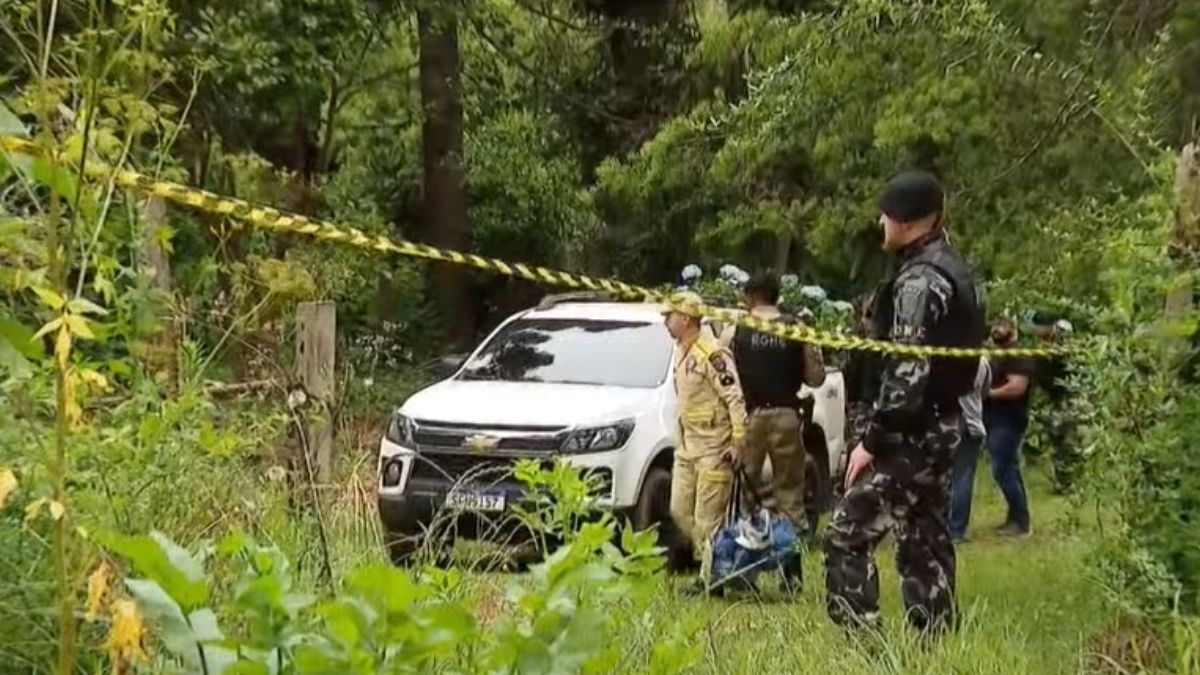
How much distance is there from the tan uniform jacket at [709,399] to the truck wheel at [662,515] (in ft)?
2.04

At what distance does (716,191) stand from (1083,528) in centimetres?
1086

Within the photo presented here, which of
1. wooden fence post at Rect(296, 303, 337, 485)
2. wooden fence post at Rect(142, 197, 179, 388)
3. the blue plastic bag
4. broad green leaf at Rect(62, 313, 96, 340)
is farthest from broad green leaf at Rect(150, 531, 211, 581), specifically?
the blue plastic bag

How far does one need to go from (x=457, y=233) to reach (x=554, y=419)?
1072cm

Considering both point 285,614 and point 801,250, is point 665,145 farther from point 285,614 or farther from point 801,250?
point 285,614

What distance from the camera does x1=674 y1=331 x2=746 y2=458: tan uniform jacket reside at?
8.52 meters

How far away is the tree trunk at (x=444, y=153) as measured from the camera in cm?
1923

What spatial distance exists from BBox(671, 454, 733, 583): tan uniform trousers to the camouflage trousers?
2024 millimetres

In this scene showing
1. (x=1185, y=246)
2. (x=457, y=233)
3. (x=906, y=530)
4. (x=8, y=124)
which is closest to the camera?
(x=8, y=124)

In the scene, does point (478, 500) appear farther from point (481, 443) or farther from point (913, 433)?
point (481, 443)

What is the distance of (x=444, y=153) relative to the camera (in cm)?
1950

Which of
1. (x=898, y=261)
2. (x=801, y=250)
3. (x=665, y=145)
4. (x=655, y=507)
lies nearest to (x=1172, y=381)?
(x=898, y=261)

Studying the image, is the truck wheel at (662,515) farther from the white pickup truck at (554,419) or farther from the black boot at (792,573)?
the black boot at (792,573)

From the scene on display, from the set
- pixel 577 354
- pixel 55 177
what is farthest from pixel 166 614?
pixel 577 354

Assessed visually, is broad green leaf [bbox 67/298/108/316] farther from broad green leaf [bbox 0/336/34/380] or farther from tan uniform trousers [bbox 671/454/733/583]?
tan uniform trousers [bbox 671/454/733/583]
